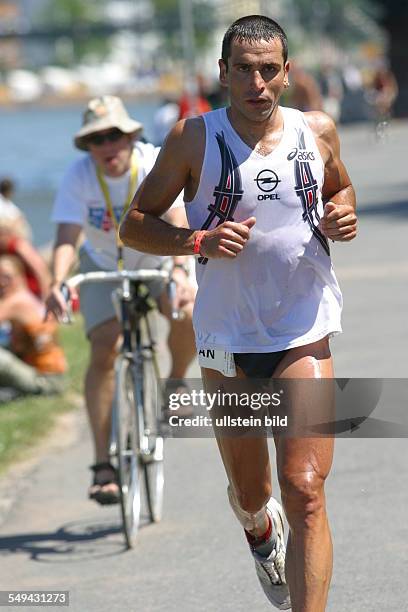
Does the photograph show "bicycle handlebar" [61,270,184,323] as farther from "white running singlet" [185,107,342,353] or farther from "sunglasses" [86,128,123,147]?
"white running singlet" [185,107,342,353]

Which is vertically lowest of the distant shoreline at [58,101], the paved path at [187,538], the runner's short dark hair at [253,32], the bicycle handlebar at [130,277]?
the paved path at [187,538]

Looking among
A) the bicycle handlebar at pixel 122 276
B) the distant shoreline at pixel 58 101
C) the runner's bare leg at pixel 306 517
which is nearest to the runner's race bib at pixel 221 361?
the runner's bare leg at pixel 306 517

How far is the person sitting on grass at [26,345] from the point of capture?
11656 millimetres

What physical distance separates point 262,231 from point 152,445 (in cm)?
300

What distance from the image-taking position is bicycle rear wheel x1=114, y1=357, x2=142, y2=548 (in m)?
7.37

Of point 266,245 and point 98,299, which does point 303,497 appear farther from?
point 98,299

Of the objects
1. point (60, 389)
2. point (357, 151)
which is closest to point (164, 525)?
point (60, 389)

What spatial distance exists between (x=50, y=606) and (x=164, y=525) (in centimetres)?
136

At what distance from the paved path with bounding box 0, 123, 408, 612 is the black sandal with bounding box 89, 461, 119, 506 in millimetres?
167

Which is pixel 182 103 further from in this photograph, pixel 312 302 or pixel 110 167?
pixel 312 302

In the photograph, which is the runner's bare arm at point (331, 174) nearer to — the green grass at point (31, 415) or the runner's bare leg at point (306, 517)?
the runner's bare leg at point (306, 517)

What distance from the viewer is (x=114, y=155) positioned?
24.8 ft

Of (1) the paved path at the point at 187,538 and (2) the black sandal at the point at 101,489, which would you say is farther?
(2) the black sandal at the point at 101,489

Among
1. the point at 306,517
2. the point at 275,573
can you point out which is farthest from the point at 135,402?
the point at 306,517
